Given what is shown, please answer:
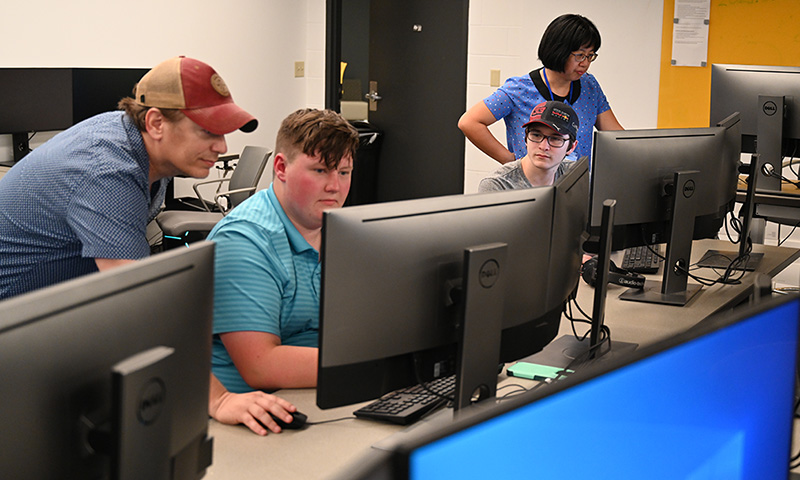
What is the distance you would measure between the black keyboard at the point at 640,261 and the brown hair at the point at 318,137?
4.64 ft

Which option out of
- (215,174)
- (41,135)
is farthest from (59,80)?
(215,174)

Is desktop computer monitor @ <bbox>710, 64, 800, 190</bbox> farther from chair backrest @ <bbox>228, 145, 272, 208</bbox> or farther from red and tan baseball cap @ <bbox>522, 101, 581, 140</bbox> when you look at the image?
chair backrest @ <bbox>228, 145, 272, 208</bbox>

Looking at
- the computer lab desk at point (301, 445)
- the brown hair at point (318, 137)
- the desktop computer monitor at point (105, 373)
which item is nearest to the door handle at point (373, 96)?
the brown hair at point (318, 137)

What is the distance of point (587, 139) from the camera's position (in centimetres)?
370

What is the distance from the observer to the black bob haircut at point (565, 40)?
11.1 ft

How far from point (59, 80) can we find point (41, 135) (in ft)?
1.14

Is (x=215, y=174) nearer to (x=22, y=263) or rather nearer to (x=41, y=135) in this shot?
(x=41, y=135)

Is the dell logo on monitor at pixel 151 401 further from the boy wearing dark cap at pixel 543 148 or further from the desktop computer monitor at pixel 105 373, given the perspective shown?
the boy wearing dark cap at pixel 543 148

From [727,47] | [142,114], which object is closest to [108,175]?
[142,114]

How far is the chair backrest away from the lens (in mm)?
4861

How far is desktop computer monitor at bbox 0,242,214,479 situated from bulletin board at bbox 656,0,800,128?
4.78 m

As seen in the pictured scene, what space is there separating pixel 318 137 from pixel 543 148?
43.0 inches

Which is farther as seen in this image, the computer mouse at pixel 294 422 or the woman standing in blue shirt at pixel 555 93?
the woman standing in blue shirt at pixel 555 93

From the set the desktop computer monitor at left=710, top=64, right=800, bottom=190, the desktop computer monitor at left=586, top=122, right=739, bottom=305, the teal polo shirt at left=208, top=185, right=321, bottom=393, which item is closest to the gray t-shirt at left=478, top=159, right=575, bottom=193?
the desktop computer monitor at left=586, top=122, right=739, bottom=305
